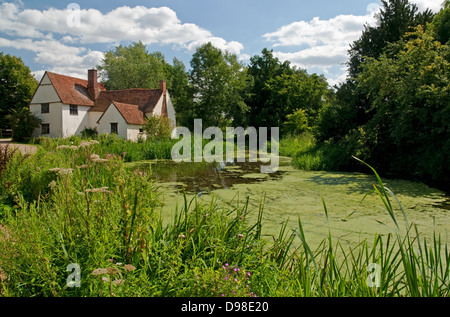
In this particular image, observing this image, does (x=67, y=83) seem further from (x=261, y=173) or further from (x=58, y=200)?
(x=58, y=200)

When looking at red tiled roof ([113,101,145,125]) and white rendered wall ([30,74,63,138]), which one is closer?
red tiled roof ([113,101,145,125])

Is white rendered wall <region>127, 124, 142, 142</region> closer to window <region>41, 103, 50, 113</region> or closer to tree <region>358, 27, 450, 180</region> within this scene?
window <region>41, 103, 50, 113</region>

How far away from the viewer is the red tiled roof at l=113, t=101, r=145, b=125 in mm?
25766

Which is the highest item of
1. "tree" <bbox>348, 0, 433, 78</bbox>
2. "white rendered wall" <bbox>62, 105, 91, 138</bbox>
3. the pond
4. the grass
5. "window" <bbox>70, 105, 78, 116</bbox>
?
"tree" <bbox>348, 0, 433, 78</bbox>

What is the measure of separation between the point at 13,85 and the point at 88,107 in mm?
Answer: 9636

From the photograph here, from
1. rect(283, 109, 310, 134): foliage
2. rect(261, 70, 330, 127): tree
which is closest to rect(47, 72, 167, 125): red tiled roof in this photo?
rect(261, 70, 330, 127): tree

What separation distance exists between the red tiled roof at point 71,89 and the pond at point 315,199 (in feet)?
65.7

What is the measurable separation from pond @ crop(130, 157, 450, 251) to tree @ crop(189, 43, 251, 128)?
23752 millimetres

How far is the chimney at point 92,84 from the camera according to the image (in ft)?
97.7

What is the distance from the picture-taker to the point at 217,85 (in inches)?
1369

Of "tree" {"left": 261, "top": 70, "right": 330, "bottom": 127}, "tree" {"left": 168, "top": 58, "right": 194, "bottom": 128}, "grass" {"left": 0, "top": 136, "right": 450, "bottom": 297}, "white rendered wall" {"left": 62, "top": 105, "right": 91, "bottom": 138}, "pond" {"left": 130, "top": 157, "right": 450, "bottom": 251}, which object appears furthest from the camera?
"tree" {"left": 168, "top": 58, "right": 194, "bottom": 128}

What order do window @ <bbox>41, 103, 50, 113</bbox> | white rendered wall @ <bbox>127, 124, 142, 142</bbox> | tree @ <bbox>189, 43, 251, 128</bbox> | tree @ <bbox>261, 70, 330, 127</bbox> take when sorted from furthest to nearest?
tree @ <bbox>189, 43, 251, 128</bbox> → tree @ <bbox>261, 70, 330, 127</bbox> → window @ <bbox>41, 103, 50, 113</bbox> → white rendered wall @ <bbox>127, 124, 142, 142</bbox>
